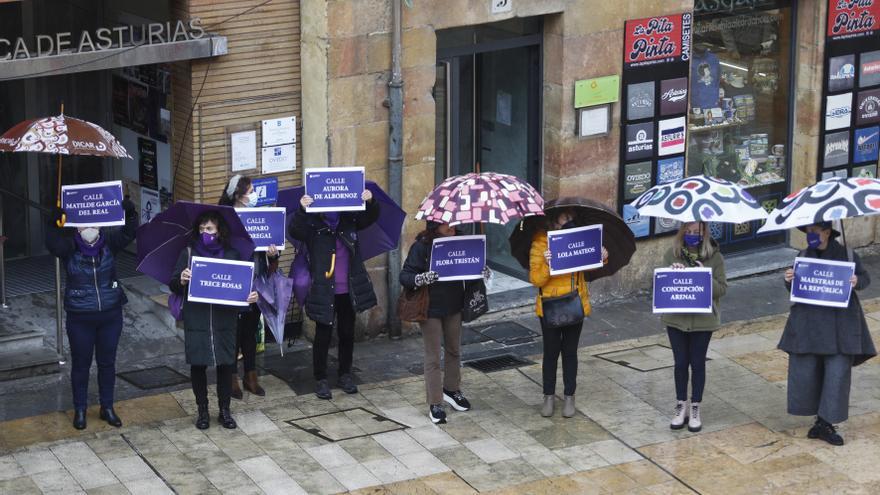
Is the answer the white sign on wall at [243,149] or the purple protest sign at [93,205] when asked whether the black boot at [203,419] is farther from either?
the white sign on wall at [243,149]

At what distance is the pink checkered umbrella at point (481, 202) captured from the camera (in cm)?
1120

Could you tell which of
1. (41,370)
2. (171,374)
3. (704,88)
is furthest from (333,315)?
(704,88)

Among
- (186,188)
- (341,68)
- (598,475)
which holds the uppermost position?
(341,68)

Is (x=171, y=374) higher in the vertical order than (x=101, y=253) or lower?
lower

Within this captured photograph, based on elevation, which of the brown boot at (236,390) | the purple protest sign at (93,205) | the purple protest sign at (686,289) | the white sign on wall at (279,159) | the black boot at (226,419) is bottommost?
the black boot at (226,419)

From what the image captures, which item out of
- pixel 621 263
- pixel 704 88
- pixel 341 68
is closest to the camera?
pixel 621 263

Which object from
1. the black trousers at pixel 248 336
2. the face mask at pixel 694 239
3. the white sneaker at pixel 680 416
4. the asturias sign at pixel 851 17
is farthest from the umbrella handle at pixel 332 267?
the asturias sign at pixel 851 17

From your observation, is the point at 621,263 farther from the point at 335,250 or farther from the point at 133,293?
the point at 133,293

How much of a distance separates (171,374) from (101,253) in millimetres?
1850

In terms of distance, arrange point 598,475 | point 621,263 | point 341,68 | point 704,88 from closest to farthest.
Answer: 1. point 598,475
2. point 621,263
3. point 341,68
4. point 704,88

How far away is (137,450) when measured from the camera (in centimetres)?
1124

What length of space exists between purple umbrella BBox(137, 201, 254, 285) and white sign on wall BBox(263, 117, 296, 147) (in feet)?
7.00

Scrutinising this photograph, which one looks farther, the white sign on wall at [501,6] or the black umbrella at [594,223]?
the white sign on wall at [501,6]

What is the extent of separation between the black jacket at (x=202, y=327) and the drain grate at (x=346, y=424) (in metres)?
0.88
